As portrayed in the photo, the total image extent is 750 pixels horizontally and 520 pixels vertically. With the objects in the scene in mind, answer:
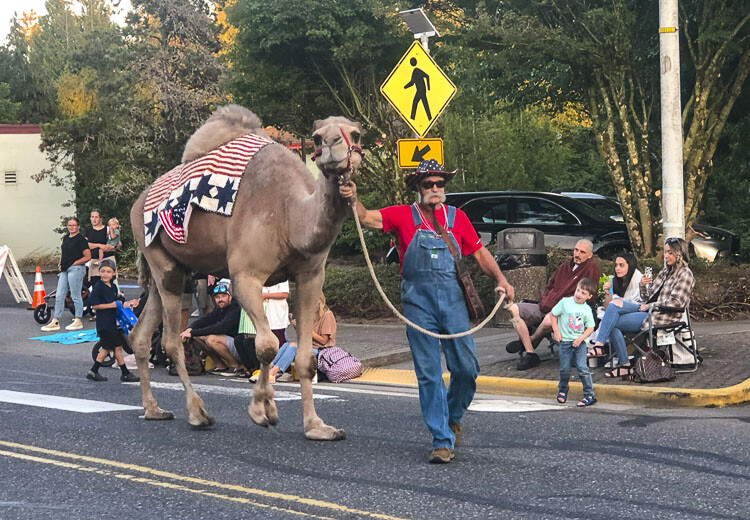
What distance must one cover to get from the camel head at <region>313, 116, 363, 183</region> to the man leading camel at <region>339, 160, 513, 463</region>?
16.9 inches

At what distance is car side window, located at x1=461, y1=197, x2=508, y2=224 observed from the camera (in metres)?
21.0

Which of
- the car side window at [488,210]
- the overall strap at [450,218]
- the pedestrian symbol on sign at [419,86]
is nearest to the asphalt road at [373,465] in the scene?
the overall strap at [450,218]

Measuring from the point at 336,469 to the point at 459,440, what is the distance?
3.67 feet

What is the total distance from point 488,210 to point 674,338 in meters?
9.40

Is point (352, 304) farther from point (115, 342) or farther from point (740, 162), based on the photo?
point (740, 162)

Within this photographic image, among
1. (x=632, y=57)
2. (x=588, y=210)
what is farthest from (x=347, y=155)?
(x=588, y=210)

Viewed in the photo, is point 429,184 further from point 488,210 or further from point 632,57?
point 488,210

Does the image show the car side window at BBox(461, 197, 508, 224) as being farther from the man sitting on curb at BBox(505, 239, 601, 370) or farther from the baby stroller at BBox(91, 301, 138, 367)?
the baby stroller at BBox(91, 301, 138, 367)

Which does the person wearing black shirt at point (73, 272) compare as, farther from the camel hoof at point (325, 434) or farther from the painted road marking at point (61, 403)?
the camel hoof at point (325, 434)

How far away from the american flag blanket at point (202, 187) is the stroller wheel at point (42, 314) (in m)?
11.6

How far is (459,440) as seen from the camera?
8086 mm

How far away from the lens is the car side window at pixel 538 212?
68.3ft

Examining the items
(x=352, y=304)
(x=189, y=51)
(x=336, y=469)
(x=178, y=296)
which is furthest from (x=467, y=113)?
(x=336, y=469)

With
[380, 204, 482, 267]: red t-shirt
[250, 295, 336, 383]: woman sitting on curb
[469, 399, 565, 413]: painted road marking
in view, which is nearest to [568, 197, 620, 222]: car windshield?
[250, 295, 336, 383]: woman sitting on curb
